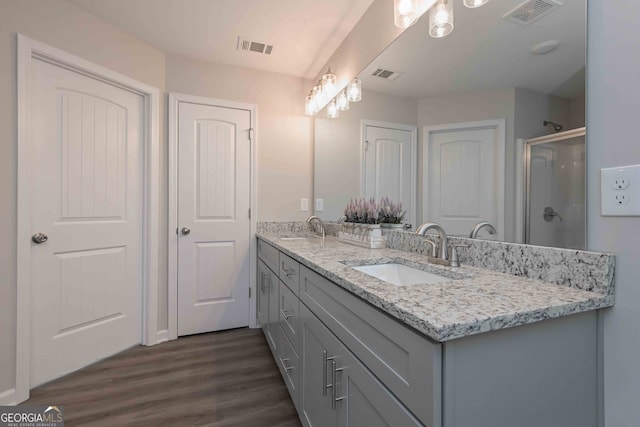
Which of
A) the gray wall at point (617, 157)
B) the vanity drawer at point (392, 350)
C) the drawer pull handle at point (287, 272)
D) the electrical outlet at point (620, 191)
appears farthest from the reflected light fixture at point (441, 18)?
the drawer pull handle at point (287, 272)

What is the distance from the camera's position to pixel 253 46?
91.8 inches

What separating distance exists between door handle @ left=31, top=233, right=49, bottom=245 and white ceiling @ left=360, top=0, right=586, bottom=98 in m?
2.23

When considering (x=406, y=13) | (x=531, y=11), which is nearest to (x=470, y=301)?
(x=531, y=11)

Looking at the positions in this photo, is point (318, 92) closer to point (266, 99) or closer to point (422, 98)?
point (266, 99)

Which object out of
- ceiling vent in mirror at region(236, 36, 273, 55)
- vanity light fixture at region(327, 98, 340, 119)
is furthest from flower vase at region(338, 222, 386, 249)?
ceiling vent in mirror at region(236, 36, 273, 55)

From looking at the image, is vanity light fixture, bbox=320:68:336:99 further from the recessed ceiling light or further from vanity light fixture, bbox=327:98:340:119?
the recessed ceiling light

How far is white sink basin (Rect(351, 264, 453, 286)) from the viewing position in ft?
3.97

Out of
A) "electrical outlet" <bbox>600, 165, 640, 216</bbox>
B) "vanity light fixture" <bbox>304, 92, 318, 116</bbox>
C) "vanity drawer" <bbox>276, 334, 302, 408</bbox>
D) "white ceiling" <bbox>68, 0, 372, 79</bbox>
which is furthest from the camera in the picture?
"vanity light fixture" <bbox>304, 92, 318, 116</bbox>

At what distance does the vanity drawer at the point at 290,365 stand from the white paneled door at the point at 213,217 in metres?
1.01

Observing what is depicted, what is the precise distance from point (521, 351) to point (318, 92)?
234cm

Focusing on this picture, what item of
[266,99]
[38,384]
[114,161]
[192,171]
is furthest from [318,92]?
[38,384]

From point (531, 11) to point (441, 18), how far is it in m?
0.39

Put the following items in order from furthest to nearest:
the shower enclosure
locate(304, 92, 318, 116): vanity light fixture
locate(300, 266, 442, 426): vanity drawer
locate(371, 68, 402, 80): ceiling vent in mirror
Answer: locate(304, 92, 318, 116): vanity light fixture → locate(371, 68, 402, 80): ceiling vent in mirror → the shower enclosure → locate(300, 266, 442, 426): vanity drawer

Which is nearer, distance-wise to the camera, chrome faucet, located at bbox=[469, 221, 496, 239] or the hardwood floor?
chrome faucet, located at bbox=[469, 221, 496, 239]
